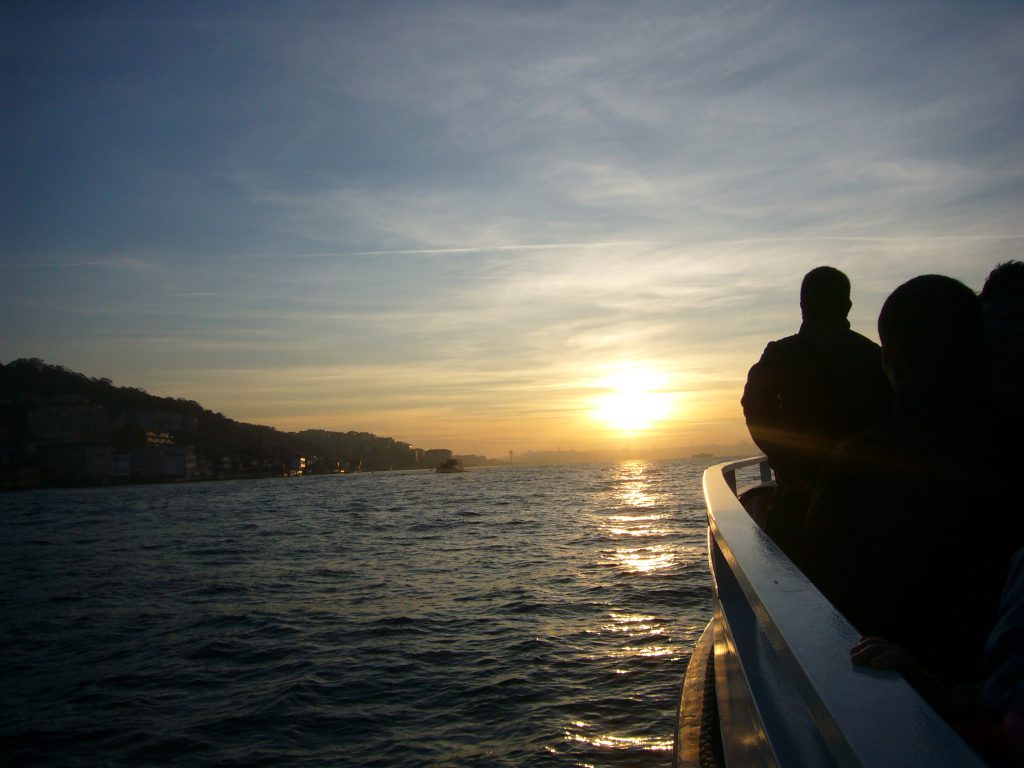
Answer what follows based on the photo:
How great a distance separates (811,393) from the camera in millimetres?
3141

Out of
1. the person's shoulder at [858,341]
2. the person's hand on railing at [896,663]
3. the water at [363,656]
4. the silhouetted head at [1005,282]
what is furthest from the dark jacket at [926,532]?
the water at [363,656]

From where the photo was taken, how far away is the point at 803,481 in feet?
11.0

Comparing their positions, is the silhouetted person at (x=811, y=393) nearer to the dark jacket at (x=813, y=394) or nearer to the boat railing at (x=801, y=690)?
the dark jacket at (x=813, y=394)

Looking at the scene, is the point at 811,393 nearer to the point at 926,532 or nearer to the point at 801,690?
the point at 926,532

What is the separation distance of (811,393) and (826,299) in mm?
466

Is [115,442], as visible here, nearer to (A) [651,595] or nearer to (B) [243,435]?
(B) [243,435]

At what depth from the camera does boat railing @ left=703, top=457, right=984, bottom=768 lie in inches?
37.8

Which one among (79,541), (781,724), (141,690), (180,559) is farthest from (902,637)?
(79,541)

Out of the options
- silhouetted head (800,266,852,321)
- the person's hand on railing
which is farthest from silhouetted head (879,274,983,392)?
silhouetted head (800,266,852,321)

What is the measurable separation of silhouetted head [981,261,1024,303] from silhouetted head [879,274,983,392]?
2.71ft

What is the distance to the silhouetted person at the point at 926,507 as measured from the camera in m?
1.69

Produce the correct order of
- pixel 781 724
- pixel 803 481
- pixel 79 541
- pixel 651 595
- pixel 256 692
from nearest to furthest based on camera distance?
pixel 781 724 → pixel 803 481 → pixel 256 692 → pixel 651 595 → pixel 79 541

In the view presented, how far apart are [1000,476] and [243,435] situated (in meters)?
201

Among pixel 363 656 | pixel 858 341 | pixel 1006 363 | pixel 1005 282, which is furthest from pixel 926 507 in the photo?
pixel 363 656
